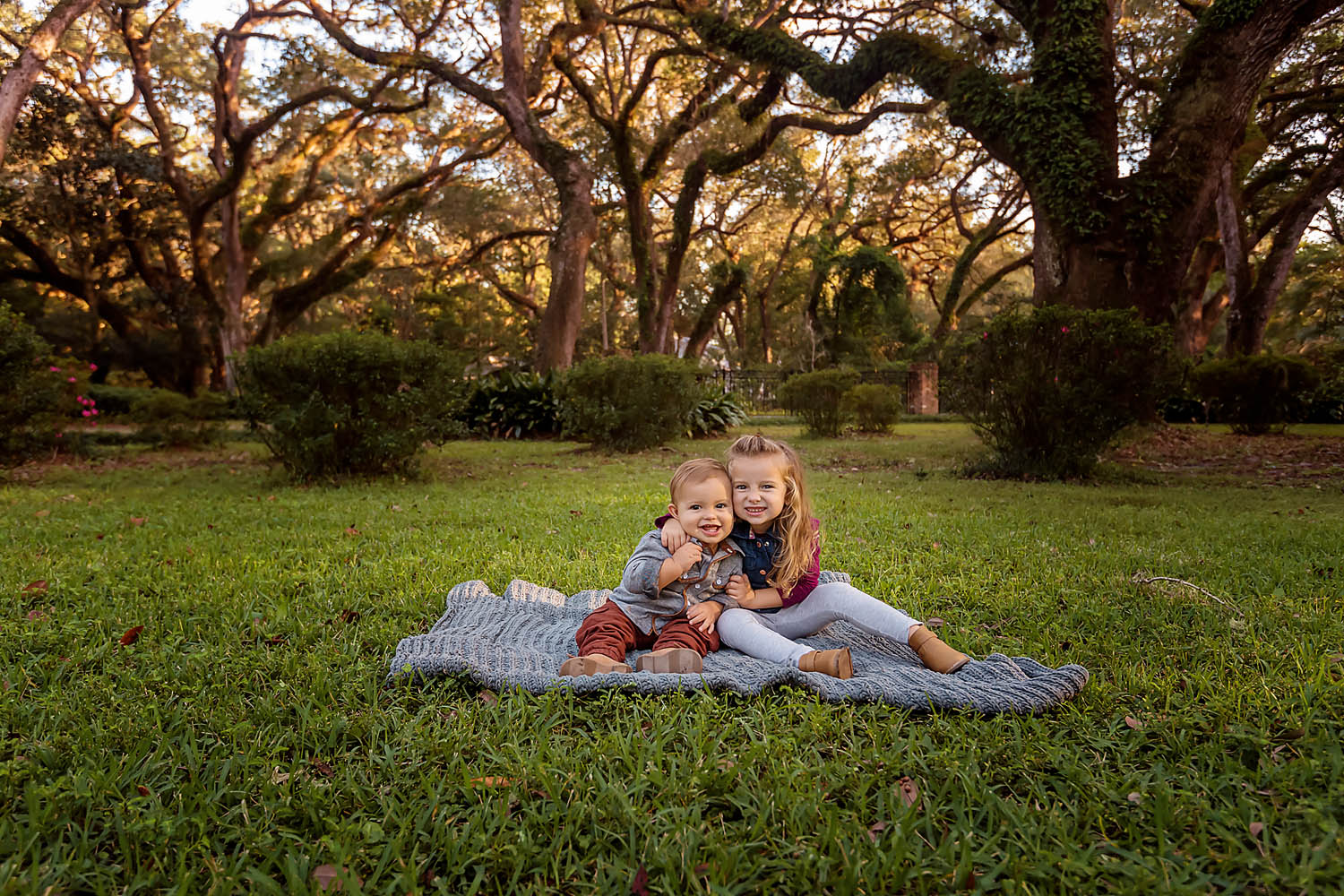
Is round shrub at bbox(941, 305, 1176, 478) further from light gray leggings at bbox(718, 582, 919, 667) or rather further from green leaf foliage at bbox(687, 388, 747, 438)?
green leaf foliage at bbox(687, 388, 747, 438)

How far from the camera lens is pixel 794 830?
1.62 m

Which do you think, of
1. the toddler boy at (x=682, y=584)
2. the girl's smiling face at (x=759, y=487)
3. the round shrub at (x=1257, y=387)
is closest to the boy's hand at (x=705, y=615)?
the toddler boy at (x=682, y=584)

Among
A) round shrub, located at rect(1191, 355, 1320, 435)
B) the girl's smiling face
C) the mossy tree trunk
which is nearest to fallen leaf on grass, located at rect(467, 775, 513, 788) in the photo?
the girl's smiling face

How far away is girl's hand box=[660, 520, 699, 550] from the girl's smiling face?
22cm

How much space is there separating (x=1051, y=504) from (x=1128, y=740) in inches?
180

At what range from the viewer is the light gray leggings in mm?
2629

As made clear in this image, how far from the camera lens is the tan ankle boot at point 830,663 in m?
2.46

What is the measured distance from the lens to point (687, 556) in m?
2.70

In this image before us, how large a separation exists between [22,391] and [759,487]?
8.63m

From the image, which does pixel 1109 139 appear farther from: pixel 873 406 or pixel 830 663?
pixel 830 663

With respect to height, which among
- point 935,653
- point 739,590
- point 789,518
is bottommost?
point 935,653

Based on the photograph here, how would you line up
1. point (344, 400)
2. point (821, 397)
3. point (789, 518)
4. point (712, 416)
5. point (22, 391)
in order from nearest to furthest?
1. point (789, 518)
2. point (344, 400)
3. point (22, 391)
4. point (821, 397)
5. point (712, 416)

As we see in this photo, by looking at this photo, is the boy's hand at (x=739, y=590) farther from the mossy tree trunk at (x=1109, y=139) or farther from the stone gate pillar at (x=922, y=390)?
the stone gate pillar at (x=922, y=390)

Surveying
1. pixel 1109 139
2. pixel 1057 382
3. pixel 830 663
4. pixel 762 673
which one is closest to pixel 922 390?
pixel 1109 139
